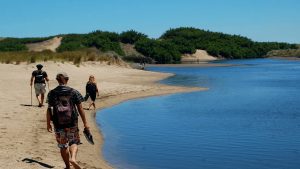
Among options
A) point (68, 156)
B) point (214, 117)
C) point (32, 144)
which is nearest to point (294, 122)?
point (214, 117)

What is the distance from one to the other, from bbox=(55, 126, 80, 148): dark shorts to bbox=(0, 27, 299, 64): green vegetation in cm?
6017

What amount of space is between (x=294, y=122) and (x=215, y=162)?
7.99m

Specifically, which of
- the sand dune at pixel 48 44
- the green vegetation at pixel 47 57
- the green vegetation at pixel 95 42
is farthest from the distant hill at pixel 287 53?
the green vegetation at pixel 47 57

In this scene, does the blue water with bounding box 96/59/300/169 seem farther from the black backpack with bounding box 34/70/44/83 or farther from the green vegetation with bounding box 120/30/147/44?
the green vegetation with bounding box 120/30/147/44

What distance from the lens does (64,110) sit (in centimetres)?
877

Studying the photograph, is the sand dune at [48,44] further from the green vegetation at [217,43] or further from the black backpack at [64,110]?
the black backpack at [64,110]

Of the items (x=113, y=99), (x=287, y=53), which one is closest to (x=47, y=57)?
(x=113, y=99)

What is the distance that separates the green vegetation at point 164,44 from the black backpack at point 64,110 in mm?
60332

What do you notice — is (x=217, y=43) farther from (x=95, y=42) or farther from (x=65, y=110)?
(x=65, y=110)

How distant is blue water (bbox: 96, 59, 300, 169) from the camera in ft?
39.8

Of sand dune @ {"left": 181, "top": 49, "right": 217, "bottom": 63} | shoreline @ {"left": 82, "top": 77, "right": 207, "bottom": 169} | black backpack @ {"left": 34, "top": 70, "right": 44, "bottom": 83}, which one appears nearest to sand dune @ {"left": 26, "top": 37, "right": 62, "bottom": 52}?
sand dune @ {"left": 181, "top": 49, "right": 217, "bottom": 63}

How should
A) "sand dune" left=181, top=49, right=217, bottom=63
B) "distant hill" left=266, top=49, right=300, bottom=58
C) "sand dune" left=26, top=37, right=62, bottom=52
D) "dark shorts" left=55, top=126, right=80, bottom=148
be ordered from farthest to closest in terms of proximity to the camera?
"distant hill" left=266, top=49, right=300, bottom=58 < "sand dune" left=181, top=49, right=217, bottom=63 < "sand dune" left=26, top=37, right=62, bottom=52 < "dark shorts" left=55, top=126, right=80, bottom=148

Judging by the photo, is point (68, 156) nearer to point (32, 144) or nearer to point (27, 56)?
point (32, 144)

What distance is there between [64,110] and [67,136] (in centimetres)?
52
